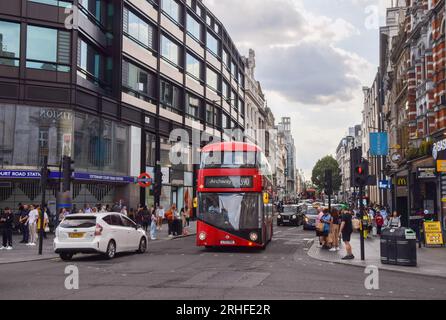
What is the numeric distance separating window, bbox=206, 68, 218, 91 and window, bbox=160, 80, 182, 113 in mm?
8470

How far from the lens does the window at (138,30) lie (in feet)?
118

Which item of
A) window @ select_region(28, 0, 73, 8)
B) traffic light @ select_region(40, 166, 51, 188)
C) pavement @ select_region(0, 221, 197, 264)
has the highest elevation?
window @ select_region(28, 0, 73, 8)

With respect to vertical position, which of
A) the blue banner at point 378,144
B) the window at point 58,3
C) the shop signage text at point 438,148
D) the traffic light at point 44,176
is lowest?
the traffic light at point 44,176

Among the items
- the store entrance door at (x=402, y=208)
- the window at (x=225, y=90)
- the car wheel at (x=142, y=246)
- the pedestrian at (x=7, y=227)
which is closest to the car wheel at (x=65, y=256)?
the car wheel at (x=142, y=246)

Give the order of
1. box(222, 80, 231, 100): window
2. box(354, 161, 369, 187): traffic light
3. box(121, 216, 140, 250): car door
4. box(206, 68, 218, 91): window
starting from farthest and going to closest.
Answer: box(222, 80, 231, 100): window → box(206, 68, 218, 91): window → box(121, 216, 140, 250): car door → box(354, 161, 369, 187): traffic light

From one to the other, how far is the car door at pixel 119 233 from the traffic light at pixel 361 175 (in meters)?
8.28

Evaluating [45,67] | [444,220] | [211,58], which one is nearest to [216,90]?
[211,58]

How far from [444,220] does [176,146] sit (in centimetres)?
2446

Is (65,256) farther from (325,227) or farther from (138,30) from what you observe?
(138,30)

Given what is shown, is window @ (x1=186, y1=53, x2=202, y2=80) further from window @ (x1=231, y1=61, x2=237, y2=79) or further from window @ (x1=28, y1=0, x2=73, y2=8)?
window @ (x1=28, y1=0, x2=73, y2=8)

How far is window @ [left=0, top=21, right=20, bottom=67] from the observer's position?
27.9 m

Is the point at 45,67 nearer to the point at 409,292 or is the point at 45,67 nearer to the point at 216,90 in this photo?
the point at 409,292

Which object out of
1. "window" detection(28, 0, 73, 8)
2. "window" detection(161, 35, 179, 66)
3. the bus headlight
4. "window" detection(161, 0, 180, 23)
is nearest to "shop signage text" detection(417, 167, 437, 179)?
the bus headlight

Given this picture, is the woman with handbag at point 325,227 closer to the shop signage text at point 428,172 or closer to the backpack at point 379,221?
the shop signage text at point 428,172
